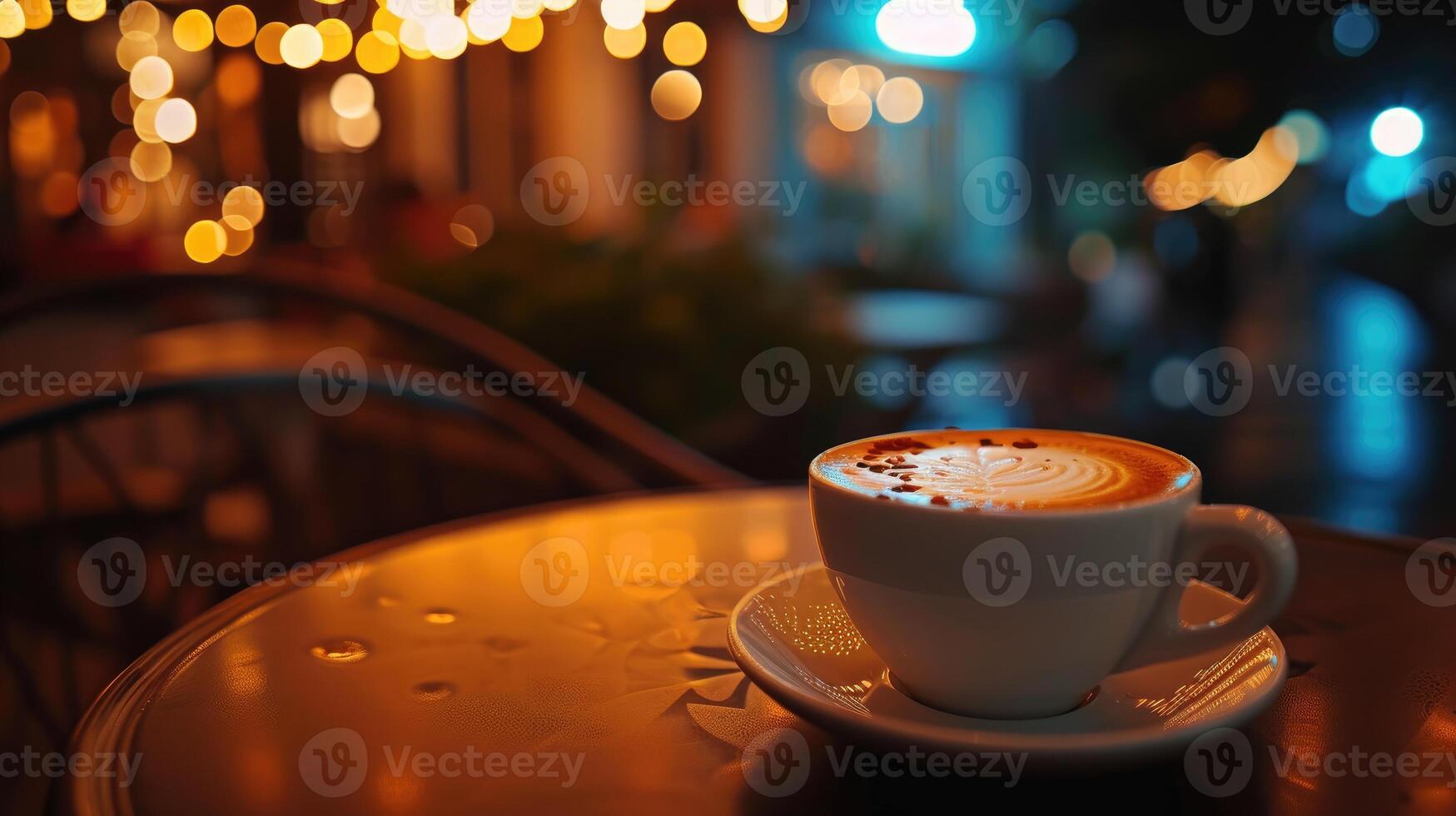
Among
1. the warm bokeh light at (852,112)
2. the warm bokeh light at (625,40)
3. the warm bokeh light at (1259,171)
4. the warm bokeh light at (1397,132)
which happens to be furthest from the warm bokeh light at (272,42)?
the warm bokeh light at (1397,132)

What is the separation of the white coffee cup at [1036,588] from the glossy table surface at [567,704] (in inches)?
2.2

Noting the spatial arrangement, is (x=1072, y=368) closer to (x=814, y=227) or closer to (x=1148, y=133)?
(x=1148, y=133)

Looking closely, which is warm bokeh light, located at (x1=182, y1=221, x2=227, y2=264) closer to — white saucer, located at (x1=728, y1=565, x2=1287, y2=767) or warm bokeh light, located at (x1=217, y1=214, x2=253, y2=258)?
warm bokeh light, located at (x1=217, y1=214, x2=253, y2=258)

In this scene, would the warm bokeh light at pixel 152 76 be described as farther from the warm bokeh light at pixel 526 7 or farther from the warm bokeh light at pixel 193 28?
the warm bokeh light at pixel 526 7

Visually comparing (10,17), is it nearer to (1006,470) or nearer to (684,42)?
(684,42)

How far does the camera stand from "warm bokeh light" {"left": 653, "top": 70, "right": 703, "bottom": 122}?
988 cm

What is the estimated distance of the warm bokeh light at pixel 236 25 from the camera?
24.3ft

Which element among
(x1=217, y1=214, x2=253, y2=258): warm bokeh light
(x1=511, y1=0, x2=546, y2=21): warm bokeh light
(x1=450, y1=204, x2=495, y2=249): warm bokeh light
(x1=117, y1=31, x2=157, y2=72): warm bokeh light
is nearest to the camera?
(x1=511, y1=0, x2=546, y2=21): warm bokeh light

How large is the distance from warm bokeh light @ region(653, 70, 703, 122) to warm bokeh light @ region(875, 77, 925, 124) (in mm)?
2251

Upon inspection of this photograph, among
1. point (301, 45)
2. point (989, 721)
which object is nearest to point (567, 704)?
point (989, 721)

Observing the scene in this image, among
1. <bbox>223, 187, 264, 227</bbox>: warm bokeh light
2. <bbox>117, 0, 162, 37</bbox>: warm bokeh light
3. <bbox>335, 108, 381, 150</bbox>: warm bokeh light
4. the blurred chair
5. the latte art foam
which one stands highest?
<bbox>117, 0, 162, 37</bbox>: warm bokeh light

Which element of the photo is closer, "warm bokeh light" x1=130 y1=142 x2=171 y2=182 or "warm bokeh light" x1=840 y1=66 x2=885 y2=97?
"warm bokeh light" x1=130 y1=142 x2=171 y2=182

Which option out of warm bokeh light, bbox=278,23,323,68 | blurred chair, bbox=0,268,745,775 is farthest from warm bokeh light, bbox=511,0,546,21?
blurred chair, bbox=0,268,745,775

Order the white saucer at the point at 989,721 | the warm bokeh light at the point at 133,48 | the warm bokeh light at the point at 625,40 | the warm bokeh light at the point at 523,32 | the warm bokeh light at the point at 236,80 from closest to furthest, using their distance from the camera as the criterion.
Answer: the white saucer at the point at 989,721 < the warm bokeh light at the point at 523,32 < the warm bokeh light at the point at 625,40 < the warm bokeh light at the point at 236,80 < the warm bokeh light at the point at 133,48
